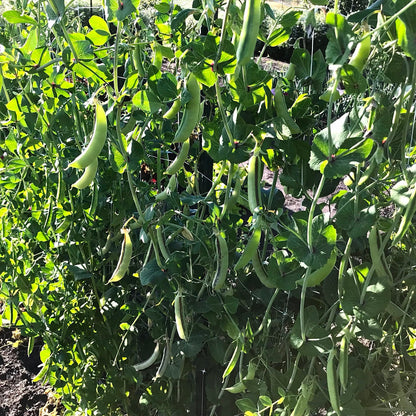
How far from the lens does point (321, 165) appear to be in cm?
67

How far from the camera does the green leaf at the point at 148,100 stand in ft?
2.54

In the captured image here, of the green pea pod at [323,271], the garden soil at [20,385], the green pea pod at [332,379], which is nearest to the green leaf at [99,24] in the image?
the green pea pod at [323,271]

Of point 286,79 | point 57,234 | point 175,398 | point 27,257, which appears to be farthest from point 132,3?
point 175,398

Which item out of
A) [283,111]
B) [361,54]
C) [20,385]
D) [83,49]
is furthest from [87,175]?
[20,385]

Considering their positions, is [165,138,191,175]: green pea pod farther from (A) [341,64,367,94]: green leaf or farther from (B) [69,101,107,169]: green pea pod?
(A) [341,64,367,94]: green leaf

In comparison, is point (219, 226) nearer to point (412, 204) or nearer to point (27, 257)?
point (412, 204)

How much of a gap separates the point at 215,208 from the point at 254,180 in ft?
0.35

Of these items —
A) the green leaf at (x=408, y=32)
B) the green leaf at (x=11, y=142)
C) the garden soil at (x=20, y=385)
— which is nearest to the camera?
the green leaf at (x=408, y=32)

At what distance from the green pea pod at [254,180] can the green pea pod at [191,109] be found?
0.09 m

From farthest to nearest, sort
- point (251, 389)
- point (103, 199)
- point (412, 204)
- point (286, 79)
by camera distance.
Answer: point (103, 199), point (251, 389), point (286, 79), point (412, 204)

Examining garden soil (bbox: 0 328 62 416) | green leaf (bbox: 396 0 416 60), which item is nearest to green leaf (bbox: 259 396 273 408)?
green leaf (bbox: 396 0 416 60)

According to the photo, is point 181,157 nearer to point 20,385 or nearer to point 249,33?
point 249,33

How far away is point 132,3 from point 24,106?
382 mm

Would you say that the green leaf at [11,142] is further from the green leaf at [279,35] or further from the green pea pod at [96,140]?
the green leaf at [279,35]
